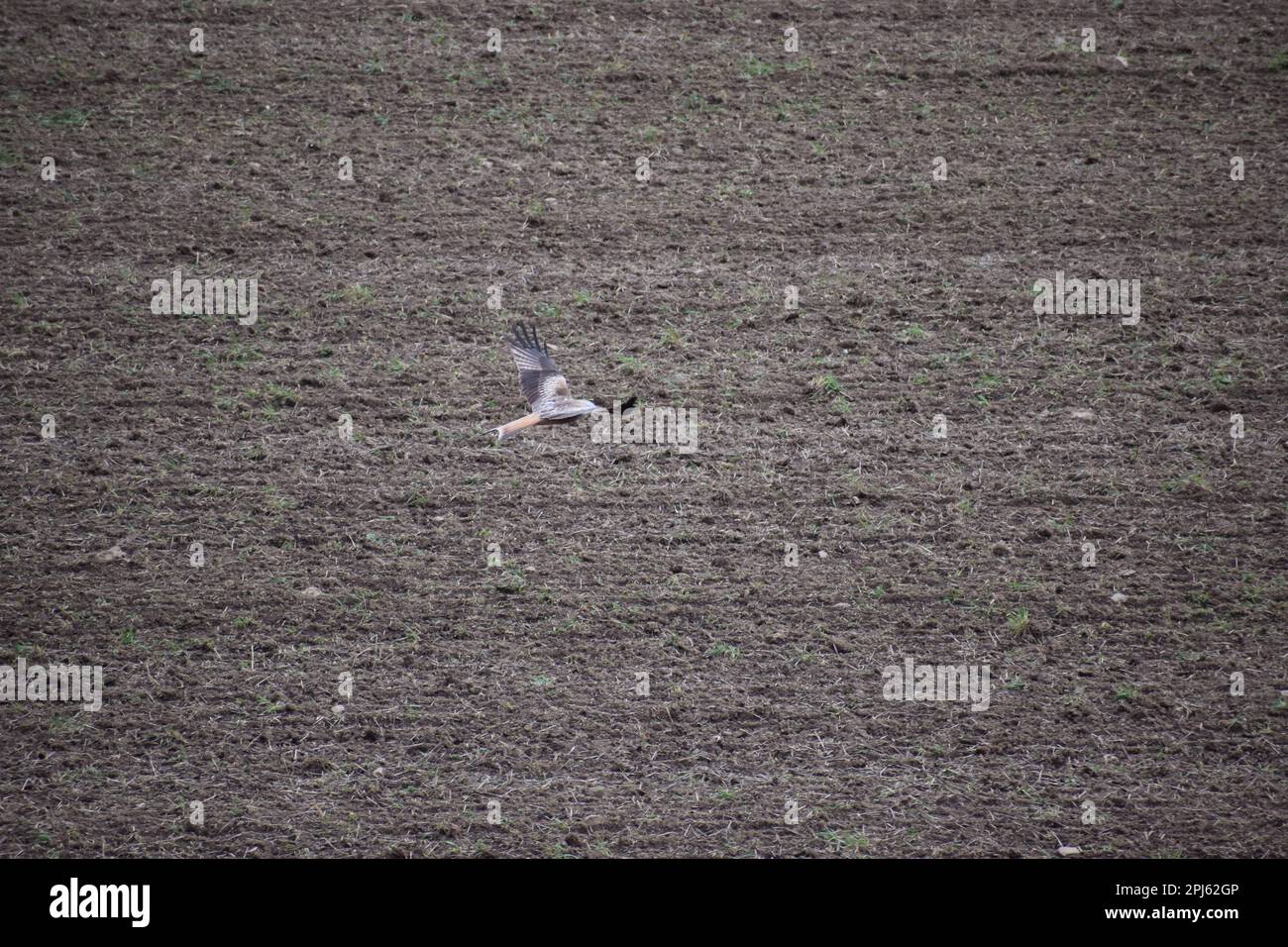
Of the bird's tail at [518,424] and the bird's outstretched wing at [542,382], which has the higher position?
the bird's outstretched wing at [542,382]

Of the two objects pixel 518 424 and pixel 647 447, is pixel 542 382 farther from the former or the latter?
pixel 647 447

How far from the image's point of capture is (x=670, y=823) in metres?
7.86

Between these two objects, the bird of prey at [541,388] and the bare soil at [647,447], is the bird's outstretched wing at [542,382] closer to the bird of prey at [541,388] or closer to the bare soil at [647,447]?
the bird of prey at [541,388]

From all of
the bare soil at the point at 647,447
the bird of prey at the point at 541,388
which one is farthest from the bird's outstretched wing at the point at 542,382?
the bare soil at the point at 647,447

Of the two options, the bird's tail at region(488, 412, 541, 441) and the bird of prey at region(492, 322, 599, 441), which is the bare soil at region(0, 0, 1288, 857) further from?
the bird of prey at region(492, 322, 599, 441)

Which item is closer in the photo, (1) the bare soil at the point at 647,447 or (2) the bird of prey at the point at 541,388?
(1) the bare soil at the point at 647,447

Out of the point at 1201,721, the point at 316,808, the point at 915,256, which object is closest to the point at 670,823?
the point at 316,808

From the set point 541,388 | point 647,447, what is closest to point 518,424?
point 541,388

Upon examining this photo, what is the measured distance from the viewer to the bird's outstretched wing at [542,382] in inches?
373

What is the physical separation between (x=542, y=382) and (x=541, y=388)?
0.17 feet

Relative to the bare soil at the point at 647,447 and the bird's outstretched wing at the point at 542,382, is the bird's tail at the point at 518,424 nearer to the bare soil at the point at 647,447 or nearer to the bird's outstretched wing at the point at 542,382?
the bird's outstretched wing at the point at 542,382

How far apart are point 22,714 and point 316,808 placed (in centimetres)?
233

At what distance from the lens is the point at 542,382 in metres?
9.48

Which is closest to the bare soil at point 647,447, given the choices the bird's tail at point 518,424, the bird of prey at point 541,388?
the bird's tail at point 518,424
